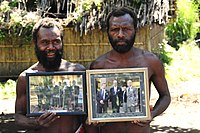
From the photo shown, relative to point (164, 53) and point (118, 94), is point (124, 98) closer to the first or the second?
point (118, 94)

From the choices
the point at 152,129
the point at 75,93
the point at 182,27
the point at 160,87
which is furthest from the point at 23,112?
the point at 182,27

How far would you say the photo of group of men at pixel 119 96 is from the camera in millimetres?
2764

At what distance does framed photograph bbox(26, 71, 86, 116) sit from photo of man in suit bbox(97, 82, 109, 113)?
0.35 feet

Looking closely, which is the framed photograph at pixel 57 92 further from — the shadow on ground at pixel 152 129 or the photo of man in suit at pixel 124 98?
the shadow on ground at pixel 152 129

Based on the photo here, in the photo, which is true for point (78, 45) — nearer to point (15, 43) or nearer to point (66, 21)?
point (66, 21)

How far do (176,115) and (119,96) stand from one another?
640 cm

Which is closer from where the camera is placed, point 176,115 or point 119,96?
point 119,96

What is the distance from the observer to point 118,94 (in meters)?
2.79

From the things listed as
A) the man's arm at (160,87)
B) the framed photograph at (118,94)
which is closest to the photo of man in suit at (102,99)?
the framed photograph at (118,94)

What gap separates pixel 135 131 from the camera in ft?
9.60

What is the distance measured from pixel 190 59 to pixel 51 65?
48.9ft

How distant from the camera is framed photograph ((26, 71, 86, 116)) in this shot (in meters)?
2.77

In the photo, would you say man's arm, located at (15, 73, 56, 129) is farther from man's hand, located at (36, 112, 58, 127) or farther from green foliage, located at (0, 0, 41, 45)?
green foliage, located at (0, 0, 41, 45)

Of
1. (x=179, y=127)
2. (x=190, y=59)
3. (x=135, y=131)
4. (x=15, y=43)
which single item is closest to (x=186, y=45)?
(x=190, y=59)
